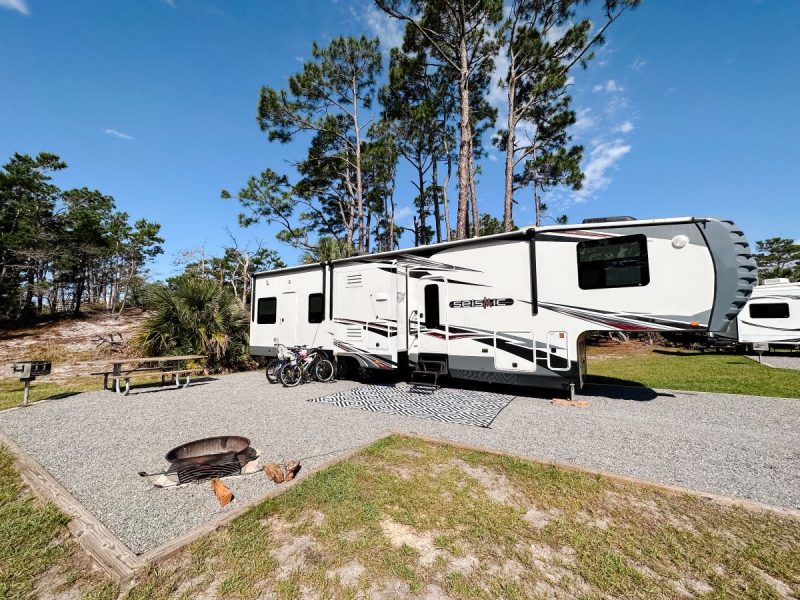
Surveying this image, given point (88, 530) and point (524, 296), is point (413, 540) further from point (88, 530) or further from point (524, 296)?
point (524, 296)

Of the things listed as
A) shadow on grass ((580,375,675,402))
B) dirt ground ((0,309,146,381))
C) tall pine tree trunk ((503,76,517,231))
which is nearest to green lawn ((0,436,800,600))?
shadow on grass ((580,375,675,402))

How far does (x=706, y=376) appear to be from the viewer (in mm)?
9461

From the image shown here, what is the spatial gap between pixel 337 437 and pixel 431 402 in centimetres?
239

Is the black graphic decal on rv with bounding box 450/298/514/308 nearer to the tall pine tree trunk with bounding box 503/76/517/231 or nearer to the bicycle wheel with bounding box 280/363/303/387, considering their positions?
the bicycle wheel with bounding box 280/363/303/387

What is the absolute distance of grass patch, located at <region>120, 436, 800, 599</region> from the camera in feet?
6.73

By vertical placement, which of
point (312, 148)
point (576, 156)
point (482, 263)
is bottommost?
point (482, 263)

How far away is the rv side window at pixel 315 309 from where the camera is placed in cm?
930

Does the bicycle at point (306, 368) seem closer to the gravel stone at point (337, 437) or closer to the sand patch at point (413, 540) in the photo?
the gravel stone at point (337, 437)

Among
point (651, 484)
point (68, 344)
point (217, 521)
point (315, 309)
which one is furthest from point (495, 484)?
point (68, 344)

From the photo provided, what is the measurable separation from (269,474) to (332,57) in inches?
815

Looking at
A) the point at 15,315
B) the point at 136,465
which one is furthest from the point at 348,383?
the point at 15,315

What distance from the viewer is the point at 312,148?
67.7ft

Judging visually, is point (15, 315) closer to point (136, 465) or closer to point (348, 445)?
point (136, 465)

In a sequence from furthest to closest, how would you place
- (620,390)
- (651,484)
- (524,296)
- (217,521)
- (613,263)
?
1. (620,390)
2. (524,296)
3. (613,263)
4. (651,484)
5. (217,521)
